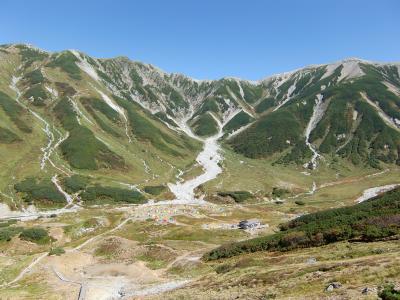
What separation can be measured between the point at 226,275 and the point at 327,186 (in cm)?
15688

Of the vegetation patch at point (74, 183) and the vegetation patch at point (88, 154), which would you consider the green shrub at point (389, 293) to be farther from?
the vegetation patch at point (88, 154)

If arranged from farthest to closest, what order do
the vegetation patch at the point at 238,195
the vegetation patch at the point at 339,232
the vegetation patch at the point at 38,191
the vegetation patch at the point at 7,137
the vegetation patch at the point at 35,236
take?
the vegetation patch at the point at 7,137, the vegetation patch at the point at 238,195, the vegetation patch at the point at 38,191, the vegetation patch at the point at 35,236, the vegetation patch at the point at 339,232

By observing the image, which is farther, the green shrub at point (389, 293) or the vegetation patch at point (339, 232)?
the vegetation patch at point (339, 232)

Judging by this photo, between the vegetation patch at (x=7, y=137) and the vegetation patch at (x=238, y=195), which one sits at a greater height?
the vegetation patch at (x=7, y=137)

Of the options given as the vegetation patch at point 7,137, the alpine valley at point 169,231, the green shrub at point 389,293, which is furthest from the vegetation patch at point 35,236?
the vegetation patch at point 7,137

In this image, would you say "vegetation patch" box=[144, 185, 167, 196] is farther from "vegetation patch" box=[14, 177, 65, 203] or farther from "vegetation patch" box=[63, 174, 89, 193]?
"vegetation patch" box=[14, 177, 65, 203]

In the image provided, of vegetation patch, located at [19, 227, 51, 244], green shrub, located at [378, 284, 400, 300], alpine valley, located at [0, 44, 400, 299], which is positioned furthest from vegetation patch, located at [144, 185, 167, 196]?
green shrub, located at [378, 284, 400, 300]

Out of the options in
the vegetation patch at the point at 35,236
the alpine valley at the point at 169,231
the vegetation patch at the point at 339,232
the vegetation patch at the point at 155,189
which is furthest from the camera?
the vegetation patch at the point at 155,189

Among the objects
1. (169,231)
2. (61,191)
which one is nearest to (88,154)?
(61,191)

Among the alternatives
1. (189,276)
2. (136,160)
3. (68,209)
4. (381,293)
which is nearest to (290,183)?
(136,160)

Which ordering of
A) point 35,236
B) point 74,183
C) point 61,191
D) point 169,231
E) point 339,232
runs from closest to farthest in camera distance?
point 339,232 → point 35,236 → point 169,231 → point 61,191 → point 74,183

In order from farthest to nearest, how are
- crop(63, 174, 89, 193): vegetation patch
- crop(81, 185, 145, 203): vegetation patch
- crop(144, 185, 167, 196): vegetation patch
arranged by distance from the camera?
1. crop(144, 185, 167, 196): vegetation patch
2. crop(63, 174, 89, 193): vegetation patch
3. crop(81, 185, 145, 203): vegetation patch

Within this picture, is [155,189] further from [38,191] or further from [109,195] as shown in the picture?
[38,191]

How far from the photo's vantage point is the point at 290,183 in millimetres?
191375
